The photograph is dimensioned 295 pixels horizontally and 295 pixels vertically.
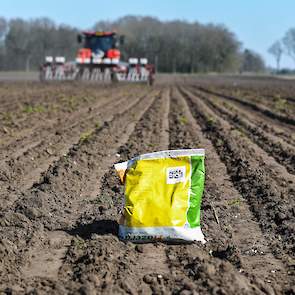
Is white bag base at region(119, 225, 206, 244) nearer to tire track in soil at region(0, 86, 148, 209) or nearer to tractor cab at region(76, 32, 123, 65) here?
tire track in soil at region(0, 86, 148, 209)

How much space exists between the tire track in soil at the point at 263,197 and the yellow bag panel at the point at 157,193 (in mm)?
872

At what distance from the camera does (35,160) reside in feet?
29.6

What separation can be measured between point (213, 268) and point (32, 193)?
9.55 feet

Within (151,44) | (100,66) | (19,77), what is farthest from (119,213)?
Answer: (151,44)

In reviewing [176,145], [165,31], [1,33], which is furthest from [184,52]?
[176,145]

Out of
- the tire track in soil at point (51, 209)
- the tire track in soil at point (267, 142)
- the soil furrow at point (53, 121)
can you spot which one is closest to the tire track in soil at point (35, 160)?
the tire track in soil at point (51, 209)

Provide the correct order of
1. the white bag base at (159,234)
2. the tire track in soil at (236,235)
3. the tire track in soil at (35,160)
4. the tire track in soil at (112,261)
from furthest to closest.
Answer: the tire track in soil at (35,160) < the white bag base at (159,234) < the tire track in soil at (236,235) < the tire track in soil at (112,261)

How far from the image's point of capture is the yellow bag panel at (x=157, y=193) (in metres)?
5.19

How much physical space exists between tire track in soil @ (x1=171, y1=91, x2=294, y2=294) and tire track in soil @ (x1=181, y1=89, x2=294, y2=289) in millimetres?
67

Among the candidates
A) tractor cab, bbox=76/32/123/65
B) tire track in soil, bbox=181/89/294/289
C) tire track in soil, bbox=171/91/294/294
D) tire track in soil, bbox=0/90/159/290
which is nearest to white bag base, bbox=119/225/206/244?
tire track in soil, bbox=171/91/294/294

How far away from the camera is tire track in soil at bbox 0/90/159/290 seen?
4.74 metres

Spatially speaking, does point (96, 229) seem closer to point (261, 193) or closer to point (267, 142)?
Answer: point (261, 193)

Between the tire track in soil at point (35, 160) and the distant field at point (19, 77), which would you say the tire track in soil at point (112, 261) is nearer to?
the tire track in soil at point (35, 160)

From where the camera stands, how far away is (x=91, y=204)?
6641 mm
